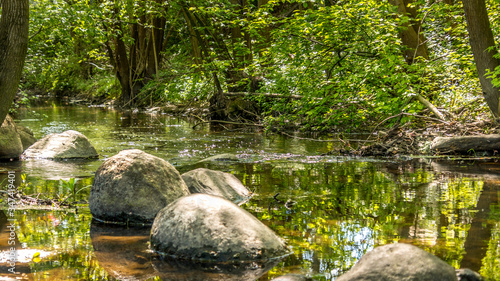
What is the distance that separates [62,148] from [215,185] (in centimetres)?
449

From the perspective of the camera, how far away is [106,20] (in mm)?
14141

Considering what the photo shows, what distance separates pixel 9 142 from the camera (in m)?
8.41

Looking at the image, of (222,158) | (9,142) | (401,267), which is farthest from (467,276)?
(9,142)

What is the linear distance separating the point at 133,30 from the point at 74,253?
20.9m

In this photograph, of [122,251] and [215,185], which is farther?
[215,185]

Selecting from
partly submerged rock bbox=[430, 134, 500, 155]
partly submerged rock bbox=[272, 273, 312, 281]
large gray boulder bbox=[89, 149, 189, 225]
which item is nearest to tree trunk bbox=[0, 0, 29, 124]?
large gray boulder bbox=[89, 149, 189, 225]

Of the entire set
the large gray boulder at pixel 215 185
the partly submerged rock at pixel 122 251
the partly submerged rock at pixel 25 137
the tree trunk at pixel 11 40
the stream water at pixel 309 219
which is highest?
the tree trunk at pixel 11 40

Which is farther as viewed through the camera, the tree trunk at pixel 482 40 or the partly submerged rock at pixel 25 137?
the partly submerged rock at pixel 25 137

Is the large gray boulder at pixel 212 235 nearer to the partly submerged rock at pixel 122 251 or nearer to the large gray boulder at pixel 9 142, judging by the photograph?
the partly submerged rock at pixel 122 251

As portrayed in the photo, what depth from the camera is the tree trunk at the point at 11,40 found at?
5.29 m

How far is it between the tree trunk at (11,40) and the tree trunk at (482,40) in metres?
7.46

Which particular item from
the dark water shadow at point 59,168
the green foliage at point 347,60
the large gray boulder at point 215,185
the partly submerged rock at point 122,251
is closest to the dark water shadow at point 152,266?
the partly submerged rock at point 122,251

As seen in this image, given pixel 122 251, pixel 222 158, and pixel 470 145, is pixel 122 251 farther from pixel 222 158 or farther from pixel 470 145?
pixel 470 145

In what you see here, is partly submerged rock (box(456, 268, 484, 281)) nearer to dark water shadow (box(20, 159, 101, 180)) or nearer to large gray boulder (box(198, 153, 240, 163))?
dark water shadow (box(20, 159, 101, 180))
